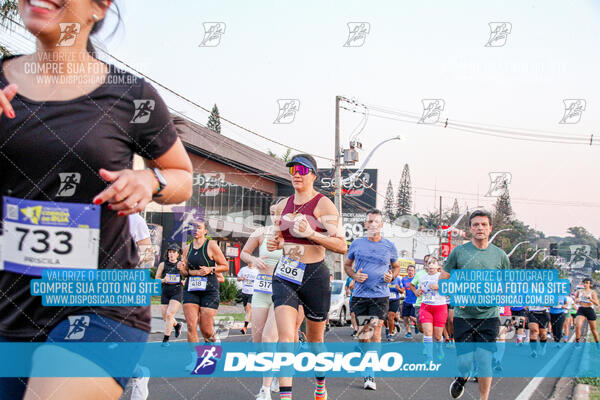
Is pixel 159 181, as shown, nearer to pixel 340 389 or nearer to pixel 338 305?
pixel 340 389

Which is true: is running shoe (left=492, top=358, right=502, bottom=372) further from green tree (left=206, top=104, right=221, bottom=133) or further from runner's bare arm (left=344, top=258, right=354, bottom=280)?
green tree (left=206, top=104, right=221, bottom=133)

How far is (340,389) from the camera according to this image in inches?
297

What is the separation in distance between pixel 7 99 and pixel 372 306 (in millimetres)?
6672

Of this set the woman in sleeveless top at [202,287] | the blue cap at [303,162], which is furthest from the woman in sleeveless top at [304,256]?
the woman in sleeveless top at [202,287]

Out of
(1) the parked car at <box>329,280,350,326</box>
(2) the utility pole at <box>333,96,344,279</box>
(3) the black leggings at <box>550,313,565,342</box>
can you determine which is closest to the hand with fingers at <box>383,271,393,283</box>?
(3) the black leggings at <box>550,313,565,342</box>

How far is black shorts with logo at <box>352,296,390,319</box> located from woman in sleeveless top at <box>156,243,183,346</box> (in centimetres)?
338

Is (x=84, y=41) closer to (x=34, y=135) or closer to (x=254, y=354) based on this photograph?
(x=34, y=135)

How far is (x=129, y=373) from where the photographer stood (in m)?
2.11

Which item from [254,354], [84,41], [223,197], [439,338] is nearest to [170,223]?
[223,197]

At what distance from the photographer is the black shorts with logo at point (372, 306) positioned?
811 cm

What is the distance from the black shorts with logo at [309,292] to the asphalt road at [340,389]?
5.88 ft

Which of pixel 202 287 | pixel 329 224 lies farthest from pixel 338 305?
pixel 329 224

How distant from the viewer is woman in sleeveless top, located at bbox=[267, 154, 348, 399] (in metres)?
5.52

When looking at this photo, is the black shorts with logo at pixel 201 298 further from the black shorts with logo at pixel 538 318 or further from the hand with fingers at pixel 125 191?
the black shorts with logo at pixel 538 318
